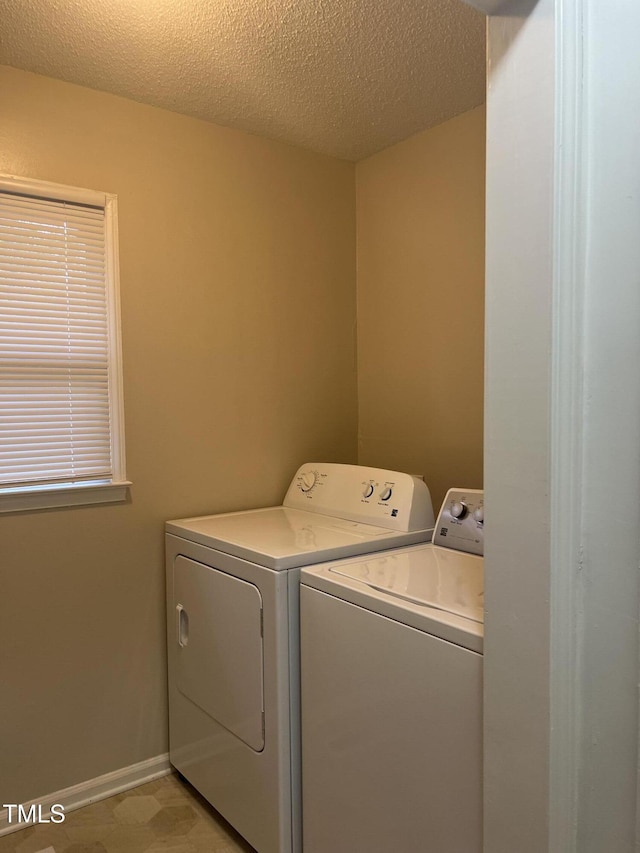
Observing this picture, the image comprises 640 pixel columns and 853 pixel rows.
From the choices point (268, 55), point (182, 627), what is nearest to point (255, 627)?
point (182, 627)

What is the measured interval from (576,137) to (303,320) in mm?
1746

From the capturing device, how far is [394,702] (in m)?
1.39

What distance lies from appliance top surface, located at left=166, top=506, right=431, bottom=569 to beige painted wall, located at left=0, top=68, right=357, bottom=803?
182mm

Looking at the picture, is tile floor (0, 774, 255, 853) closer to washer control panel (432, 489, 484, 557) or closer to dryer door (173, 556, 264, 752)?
dryer door (173, 556, 264, 752)

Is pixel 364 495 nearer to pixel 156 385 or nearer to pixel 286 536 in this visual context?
pixel 286 536

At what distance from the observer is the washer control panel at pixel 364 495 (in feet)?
6.73

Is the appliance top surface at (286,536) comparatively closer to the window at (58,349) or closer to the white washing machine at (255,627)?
the white washing machine at (255,627)

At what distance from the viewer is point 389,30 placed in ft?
5.86

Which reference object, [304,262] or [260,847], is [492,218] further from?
[260,847]

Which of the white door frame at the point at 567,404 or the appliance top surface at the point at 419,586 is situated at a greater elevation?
the white door frame at the point at 567,404

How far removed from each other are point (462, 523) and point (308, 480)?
0.79 meters

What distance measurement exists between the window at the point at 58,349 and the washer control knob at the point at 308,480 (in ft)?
2.32

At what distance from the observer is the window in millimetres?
1970

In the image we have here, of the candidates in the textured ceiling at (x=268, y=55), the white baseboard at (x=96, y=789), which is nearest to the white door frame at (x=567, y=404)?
the textured ceiling at (x=268, y=55)
